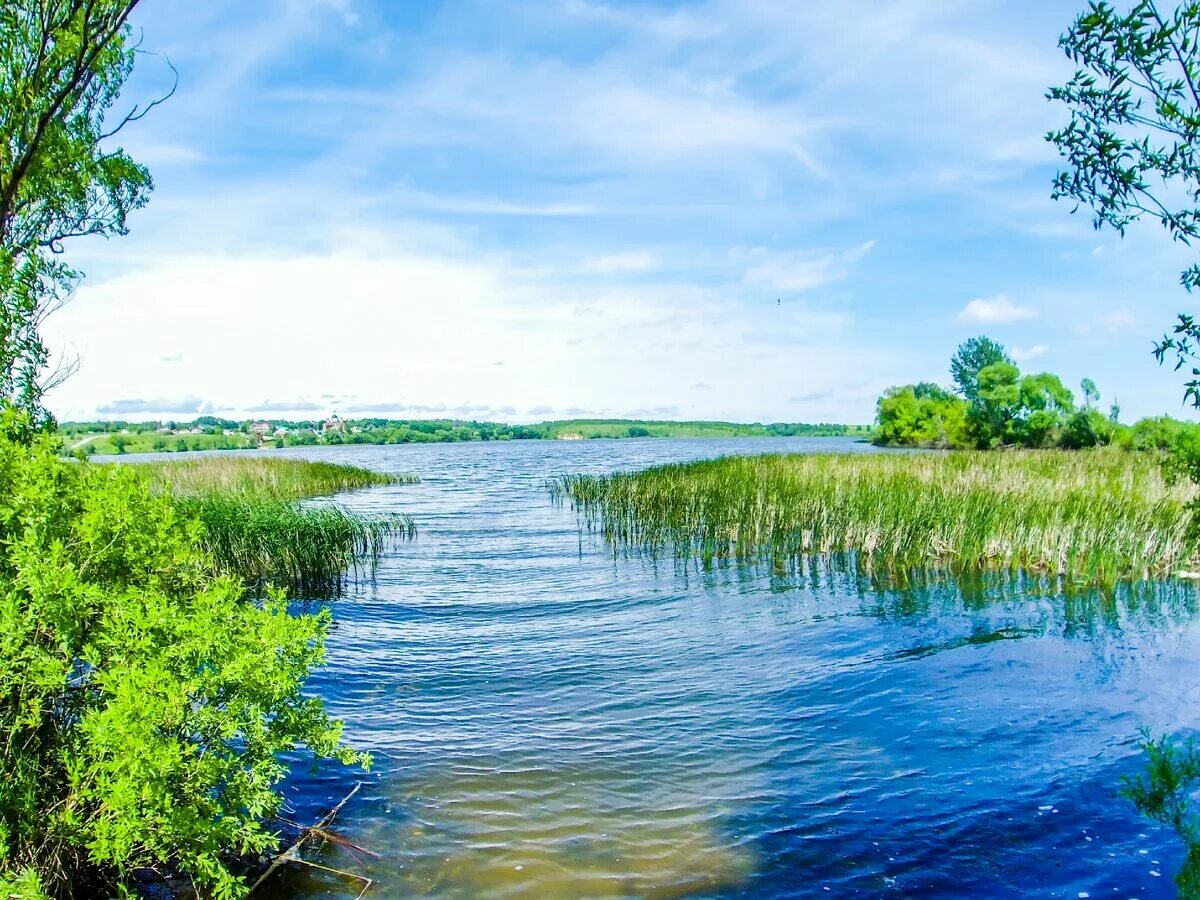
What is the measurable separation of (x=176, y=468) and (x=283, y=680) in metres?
32.7

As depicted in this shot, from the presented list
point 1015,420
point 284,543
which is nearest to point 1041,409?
point 1015,420

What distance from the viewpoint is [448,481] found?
47281 millimetres

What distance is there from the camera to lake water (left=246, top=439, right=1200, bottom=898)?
559cm

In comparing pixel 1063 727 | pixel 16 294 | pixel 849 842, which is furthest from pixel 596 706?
pixel 16 294

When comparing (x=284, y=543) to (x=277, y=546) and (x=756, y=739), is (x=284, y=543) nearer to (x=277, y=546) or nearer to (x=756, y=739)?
(x=277, y=546)

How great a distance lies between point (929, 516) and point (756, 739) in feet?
36.7

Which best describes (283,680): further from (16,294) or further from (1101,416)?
(1101,416)

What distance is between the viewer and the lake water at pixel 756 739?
5590 millimetres

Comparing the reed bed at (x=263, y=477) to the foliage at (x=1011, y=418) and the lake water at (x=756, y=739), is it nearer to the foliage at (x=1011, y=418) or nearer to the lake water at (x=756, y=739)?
the lake water at (x=756, y=739)

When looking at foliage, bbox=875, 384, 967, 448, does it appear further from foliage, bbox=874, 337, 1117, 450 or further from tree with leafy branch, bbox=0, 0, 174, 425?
tree with leafy branch, bbox=0, 0, 174, 425

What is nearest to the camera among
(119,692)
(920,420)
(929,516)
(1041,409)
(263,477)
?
(119,692)

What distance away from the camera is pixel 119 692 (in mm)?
3896

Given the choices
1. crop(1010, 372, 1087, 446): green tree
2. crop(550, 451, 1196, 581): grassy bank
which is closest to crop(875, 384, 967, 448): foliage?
crop(1010, 372, 1087, 446): green tree

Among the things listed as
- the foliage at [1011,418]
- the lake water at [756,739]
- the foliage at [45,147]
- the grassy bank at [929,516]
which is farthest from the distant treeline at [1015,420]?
the foliage at [45,147]
